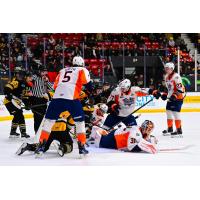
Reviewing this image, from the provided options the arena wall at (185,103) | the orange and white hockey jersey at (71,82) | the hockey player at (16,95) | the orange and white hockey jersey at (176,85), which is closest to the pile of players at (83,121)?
the orange and white hockey jersey at (71,82)

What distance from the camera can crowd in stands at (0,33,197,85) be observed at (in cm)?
1105

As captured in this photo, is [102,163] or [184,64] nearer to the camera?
[102,163]

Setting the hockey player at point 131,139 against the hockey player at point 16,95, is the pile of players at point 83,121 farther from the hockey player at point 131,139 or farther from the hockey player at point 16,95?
the hockey player at point 16,95

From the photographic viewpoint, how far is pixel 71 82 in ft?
17.8

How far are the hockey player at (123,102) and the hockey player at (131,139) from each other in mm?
519

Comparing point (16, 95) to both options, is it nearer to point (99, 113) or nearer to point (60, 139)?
point (99, 113)

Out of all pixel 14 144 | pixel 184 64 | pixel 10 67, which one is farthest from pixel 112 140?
pixel 184 64

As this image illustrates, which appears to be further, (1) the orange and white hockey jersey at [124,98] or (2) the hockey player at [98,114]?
(2) the hockey player at [98,114]

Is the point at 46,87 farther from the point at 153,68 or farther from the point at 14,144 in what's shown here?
the point at 153,68

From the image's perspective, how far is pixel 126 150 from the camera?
589cm

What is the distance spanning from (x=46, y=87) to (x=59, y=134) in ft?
5.48

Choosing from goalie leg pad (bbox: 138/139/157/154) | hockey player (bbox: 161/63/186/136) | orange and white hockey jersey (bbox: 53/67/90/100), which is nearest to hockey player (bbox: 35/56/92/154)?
orange and white hockey jersey (bbox: 53/67/90/100)

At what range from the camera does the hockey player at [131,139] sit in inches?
221

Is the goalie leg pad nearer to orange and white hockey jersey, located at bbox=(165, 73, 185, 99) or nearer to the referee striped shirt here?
orange and white hockey jersey, located at bbox=(165, 73, 185, 99)
